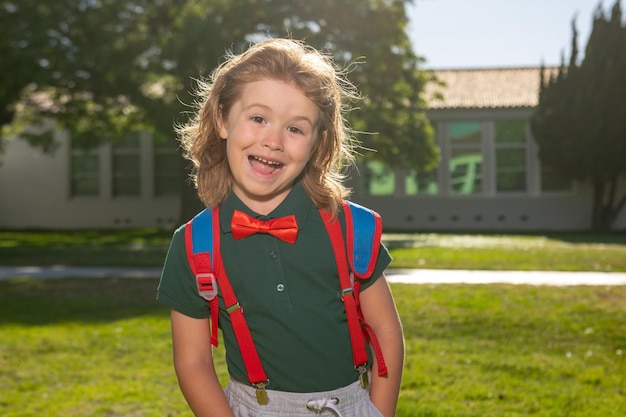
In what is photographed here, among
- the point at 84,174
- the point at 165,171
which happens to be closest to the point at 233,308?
the point at 165,171

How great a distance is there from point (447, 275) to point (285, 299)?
32.9ft

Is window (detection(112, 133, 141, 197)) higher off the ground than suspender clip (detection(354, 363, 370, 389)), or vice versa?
window (detection(112, 133, 141, 197))

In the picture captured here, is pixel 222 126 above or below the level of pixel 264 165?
above

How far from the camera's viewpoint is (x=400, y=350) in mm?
2414

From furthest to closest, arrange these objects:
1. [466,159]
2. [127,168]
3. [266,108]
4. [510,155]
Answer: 1. [127,168]
2. [466,159]
3. [510,155]
4. [266,108]

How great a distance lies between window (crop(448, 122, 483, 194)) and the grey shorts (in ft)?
89.3

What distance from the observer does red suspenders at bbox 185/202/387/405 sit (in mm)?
2238

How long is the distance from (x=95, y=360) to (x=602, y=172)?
21641 mm

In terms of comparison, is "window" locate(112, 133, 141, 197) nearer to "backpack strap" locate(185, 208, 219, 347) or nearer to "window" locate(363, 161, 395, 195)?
"window" locate(363, 161, 395, 195)

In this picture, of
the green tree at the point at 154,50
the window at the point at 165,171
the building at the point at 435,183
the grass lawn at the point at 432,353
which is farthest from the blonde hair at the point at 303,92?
the window at the point at 165,171

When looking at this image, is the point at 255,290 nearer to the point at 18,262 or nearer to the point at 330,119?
the point at 330,119

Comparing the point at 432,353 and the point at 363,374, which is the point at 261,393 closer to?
the point at 363,374

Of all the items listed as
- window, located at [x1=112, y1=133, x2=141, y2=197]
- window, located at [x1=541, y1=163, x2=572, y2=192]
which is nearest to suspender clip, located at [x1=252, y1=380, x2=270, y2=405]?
window, located at [x1=541, y1=163, x2=572, y2=192]

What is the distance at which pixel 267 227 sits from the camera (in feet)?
7.47
